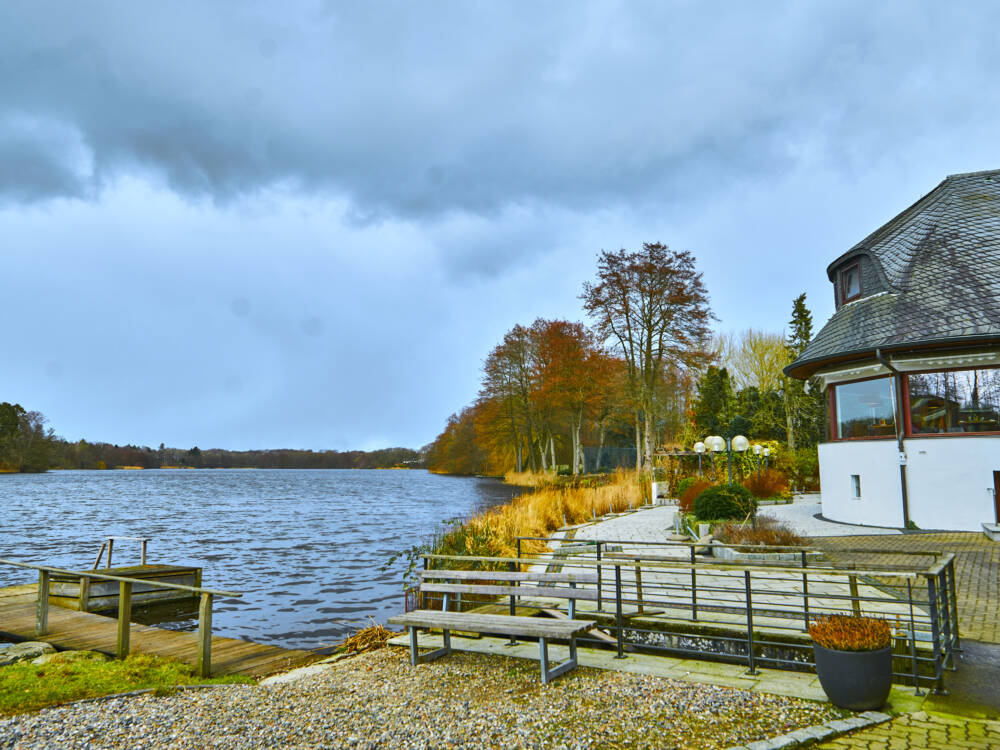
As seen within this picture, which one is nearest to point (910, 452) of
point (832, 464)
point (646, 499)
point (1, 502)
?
point (832, 464)

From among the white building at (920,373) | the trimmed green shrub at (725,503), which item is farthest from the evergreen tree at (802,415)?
the trimmed green shrub at (725,503)

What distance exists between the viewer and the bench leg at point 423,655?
21.6ft

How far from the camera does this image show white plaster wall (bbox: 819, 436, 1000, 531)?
1413 centimetres

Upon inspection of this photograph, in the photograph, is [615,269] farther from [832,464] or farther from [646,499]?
[832,464]

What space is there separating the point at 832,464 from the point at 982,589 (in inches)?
340

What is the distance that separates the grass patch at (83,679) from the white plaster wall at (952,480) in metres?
14.1

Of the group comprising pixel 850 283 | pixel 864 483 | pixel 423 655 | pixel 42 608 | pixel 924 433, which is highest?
pixel 850 283

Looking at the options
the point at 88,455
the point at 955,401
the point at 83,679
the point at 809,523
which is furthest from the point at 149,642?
the point at 88,455

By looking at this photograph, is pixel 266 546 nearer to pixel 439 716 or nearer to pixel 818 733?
pixel 439 716

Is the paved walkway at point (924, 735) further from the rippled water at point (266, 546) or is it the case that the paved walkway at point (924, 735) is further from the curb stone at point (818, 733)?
the rippled water at point (266, 546)

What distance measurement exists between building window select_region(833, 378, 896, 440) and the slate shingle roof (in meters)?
1.01

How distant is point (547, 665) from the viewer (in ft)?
19.0

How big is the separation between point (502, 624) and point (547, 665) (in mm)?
578

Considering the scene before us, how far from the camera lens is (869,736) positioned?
4.46 metres
